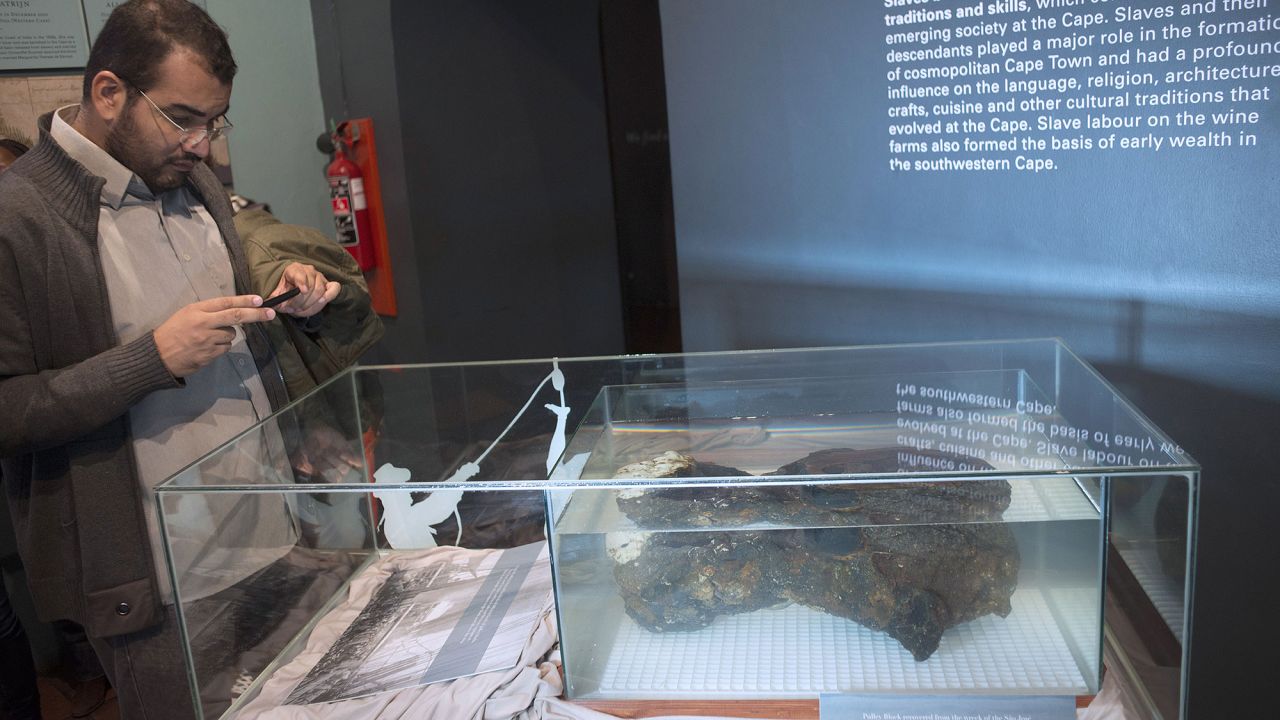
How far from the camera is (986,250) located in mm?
2643

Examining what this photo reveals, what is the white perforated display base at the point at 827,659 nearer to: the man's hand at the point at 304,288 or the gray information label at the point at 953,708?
the gray information label at the point at 953,708

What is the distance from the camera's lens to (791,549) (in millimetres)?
1435

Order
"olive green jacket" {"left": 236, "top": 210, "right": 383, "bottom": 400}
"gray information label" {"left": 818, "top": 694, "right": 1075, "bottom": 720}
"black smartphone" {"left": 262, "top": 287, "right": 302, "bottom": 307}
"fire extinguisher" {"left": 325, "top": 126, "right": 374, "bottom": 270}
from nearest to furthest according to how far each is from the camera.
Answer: "gray information label" {"left": 818, "top": 694, "right": 1075, "bottom": 720} < "black smartphone" {"left": 262, "top": 287, "right": 302, "bottom": 307} < "olive green jacket" {"left": 236, "top": 210, "right": 383, "bottom": 400} < "fire extinguisher" {"left": 325, "top": 126, "right": 374, "bottom": 270}

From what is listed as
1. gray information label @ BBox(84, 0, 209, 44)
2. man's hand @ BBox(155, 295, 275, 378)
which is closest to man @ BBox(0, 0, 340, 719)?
man's hand @ BBox(155, 295, 275, 378)

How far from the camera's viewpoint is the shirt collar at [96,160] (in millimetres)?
1800

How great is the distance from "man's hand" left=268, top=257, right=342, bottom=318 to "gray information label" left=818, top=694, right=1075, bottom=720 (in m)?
1.29

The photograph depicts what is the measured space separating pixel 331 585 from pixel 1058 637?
130cm

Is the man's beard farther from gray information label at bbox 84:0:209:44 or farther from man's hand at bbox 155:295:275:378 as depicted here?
gray information label at bbox 84:0:209:44

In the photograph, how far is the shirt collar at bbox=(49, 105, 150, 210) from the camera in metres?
1.80

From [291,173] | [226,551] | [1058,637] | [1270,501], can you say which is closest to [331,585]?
[226,551]

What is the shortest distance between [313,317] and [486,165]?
270 cm

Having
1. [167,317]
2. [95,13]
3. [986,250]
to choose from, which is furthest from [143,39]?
[986,250]

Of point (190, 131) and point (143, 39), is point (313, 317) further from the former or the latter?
point (143, 39)

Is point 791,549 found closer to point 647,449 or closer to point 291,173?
point 647,449
